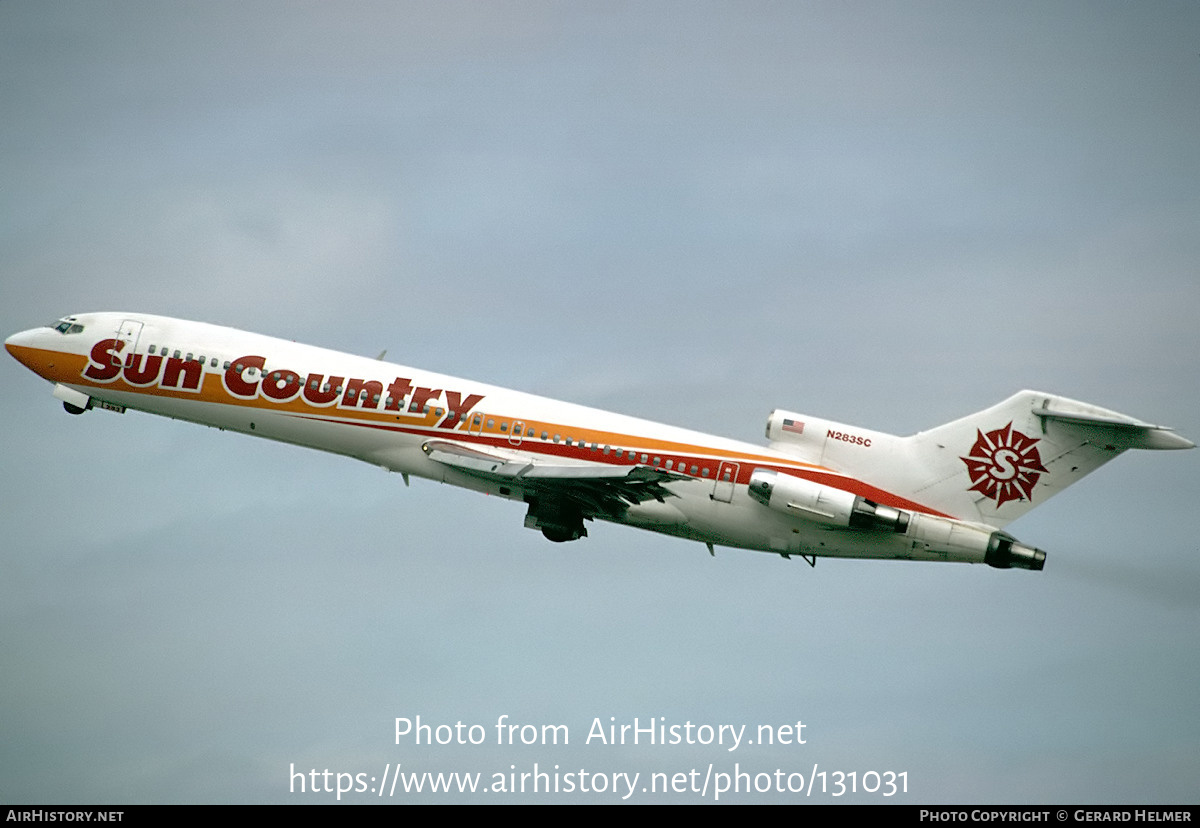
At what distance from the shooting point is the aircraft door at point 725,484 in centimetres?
5069

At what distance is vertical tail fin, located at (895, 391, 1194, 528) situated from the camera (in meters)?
50.3

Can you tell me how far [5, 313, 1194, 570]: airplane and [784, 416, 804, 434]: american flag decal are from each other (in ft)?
0.19

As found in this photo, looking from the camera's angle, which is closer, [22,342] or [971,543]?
[971,543]

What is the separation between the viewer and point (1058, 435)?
50.6 m

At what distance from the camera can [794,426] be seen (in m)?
51.8

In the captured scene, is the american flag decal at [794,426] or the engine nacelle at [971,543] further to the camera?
the american flag decal at [794,426]

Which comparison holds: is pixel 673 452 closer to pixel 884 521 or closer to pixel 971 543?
pixel 884 521

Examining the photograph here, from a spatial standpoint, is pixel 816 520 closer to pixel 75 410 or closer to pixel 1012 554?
pixel 1012 554

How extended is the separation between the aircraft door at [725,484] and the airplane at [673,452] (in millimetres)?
44

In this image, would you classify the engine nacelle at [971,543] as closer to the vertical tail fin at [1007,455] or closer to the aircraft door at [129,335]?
the vertical tail fin at [1007,455]

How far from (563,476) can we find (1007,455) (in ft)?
46.1

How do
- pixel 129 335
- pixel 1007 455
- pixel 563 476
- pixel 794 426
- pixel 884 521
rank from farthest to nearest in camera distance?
pixel 129 335, pixel 794 426, pixel 1007 455, pixel 884 521, pixel 563 476

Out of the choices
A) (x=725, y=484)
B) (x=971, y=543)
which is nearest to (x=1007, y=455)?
(x=971, y=543)

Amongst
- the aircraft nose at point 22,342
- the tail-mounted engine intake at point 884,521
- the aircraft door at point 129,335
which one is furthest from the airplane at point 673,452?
the aircraft nose at point 22,342
